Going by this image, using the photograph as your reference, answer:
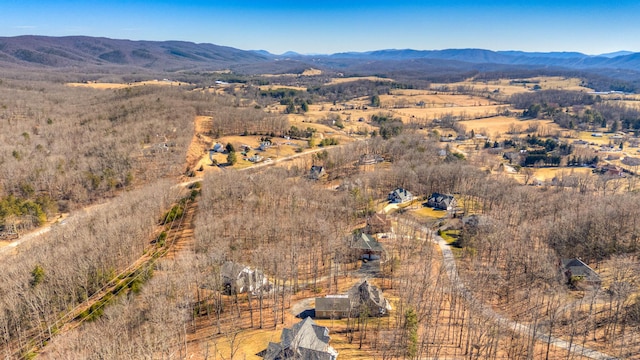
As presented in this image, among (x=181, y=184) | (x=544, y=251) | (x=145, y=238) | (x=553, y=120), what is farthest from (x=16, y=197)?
(x=553, y=120)

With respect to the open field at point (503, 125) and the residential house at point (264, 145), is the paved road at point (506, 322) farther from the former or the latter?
the open field at point (503, 125)

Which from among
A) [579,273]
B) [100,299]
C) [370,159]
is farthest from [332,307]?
[370,159]

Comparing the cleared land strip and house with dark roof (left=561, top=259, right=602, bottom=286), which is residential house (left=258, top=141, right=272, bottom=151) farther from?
house with dark roof (left=561, top=259, right=602, bottom=286)

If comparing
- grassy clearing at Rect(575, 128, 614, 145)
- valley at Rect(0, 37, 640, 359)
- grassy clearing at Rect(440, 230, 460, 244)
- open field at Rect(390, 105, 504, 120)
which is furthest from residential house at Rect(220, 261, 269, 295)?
open field at Rect(390, 105, 504, 120)

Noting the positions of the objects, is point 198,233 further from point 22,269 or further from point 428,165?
point 428,165

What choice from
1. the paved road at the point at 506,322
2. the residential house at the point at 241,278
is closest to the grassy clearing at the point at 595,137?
the paved road at the point at 506,322

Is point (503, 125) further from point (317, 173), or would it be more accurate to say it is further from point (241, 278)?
point (241, 278)
